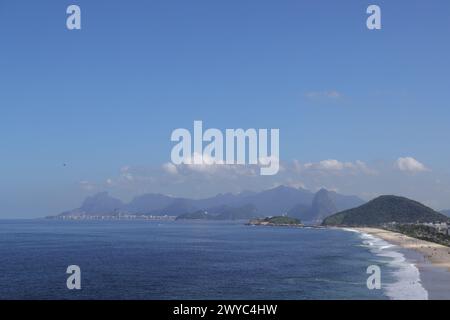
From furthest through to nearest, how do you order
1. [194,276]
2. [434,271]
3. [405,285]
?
[434,271] < [194,276] < [405,285]

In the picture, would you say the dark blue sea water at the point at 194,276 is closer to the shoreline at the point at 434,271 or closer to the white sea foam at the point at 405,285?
the white sea foam at the point at 405,285

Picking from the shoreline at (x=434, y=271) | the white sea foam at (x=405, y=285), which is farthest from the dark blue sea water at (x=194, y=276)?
the shoreline at (x=434, y=271)

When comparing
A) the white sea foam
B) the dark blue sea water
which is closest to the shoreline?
the white sea foam

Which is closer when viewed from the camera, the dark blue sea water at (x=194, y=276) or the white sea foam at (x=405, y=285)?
the white sea foam at (x=405, y=285)

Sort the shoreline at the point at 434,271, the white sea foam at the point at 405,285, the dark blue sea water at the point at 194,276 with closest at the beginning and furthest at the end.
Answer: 1. the white sea foam at the point at 405,285
2. the shoreline at the point at 434,271
3. the dark blue sea water at the point at 194,276

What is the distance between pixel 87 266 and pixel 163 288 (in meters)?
32.5

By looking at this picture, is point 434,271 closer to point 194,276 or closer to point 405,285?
point 405,285

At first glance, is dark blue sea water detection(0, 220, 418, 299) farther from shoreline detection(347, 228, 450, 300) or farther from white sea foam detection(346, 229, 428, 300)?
shoreline detection(347, 228, 450, 300)

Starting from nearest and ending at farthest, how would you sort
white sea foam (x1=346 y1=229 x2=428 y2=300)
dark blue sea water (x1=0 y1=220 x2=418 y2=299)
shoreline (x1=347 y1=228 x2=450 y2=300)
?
white sea foam (x1=346 y1=229 x2=428 y2=300), shoreline (x1=347 y1=228 x2=450 y2=300), dark blue sea water (x1=0 y1=220 x2=418 y2=299)

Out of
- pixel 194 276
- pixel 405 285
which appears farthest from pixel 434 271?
pixel 194 276

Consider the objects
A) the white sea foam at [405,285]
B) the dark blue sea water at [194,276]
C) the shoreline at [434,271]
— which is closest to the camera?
the white sea foam at [405,285]
